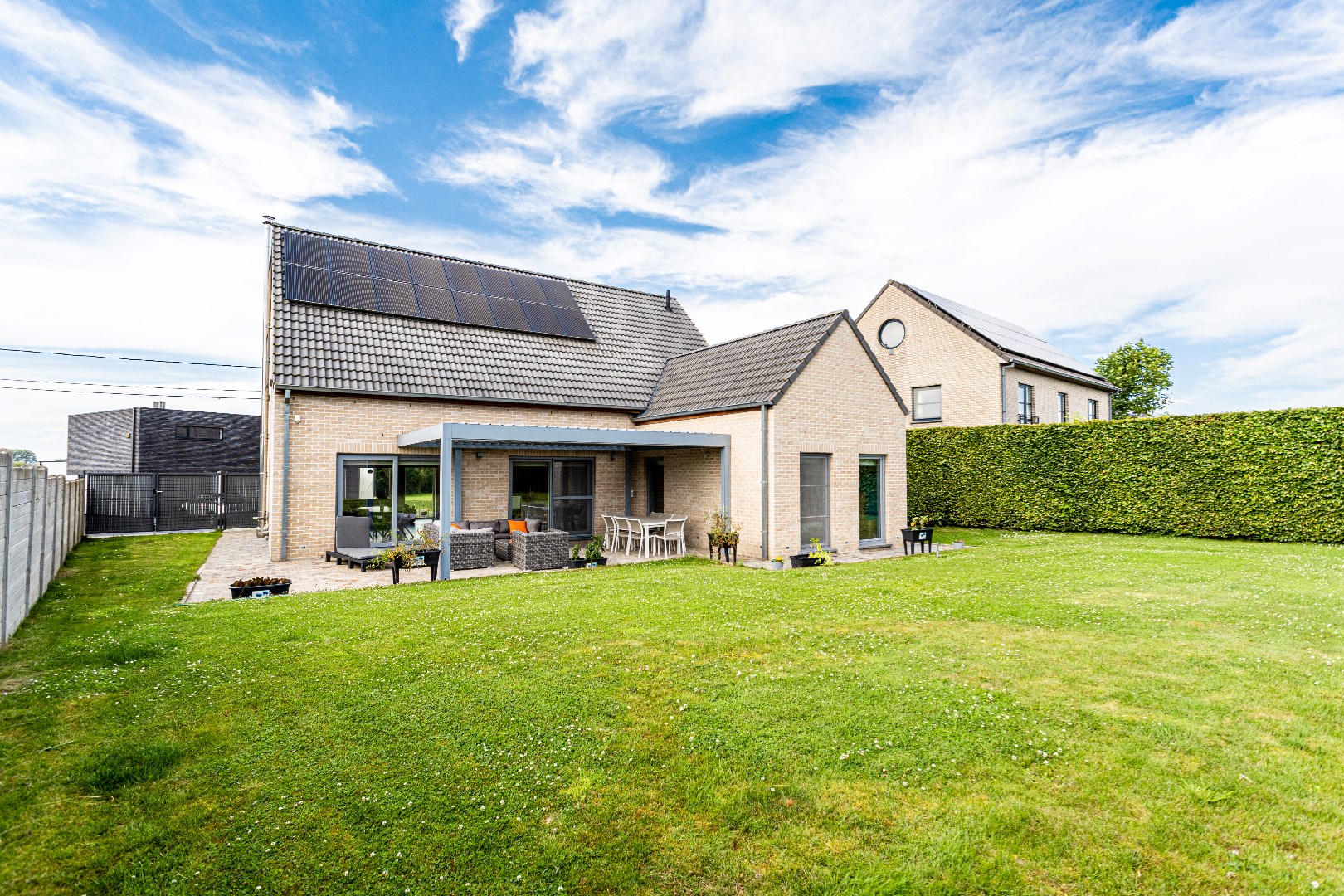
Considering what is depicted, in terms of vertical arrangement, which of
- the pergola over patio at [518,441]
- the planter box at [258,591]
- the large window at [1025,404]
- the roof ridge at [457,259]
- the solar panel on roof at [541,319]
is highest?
the roof ridge at [457,259]

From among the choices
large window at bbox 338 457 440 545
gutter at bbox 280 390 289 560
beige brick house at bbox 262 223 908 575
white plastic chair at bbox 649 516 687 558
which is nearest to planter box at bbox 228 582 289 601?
beige brick house at bbox 262 223 908 575

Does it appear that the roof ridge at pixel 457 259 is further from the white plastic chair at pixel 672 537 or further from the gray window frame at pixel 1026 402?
the gray window frame at pixel 1026 402

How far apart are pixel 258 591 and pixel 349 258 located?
9.40 m

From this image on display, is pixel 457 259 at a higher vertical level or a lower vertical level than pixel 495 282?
higher

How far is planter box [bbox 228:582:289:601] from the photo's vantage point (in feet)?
27.7

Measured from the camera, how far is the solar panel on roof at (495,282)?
16.3 meters

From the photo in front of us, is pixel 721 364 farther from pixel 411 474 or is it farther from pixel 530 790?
pixel 530 790

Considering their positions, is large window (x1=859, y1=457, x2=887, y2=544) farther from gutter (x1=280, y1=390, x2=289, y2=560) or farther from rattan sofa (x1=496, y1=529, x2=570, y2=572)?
gutter (x1=280, y1=390, x2=289, y2=560)

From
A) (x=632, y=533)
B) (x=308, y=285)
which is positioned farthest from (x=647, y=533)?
(x=308, y=285)

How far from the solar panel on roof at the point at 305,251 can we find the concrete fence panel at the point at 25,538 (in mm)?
6437

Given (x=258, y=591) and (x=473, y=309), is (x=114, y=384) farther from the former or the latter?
(x=258, y=591)

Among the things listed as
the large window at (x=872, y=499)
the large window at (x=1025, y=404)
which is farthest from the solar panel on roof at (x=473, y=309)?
the large window at (x=1025, y=404)

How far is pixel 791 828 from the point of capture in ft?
9.75

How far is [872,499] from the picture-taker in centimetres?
1421
